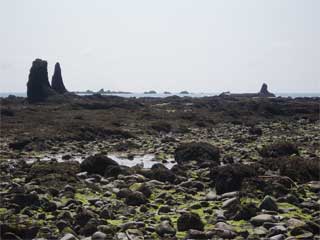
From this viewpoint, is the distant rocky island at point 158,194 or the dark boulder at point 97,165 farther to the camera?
the dark boulder at point 97,165

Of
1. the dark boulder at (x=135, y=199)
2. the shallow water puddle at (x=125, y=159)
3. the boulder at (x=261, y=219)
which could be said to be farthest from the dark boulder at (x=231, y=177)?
the shallow water puddle at (x=125, y=159)

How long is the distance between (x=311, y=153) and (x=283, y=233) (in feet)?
35.3

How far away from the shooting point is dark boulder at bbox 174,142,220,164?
49.0 ft

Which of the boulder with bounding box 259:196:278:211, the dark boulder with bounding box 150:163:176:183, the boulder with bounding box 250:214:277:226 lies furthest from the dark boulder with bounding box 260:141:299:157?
the boulder with bounding box 250:214:277:226

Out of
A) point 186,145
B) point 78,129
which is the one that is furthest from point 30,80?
point 186,145

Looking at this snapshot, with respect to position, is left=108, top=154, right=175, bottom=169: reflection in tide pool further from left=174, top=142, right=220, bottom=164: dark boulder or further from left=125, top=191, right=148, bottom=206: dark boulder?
left=125, top=191, right=148, bottom=206: dark boulder

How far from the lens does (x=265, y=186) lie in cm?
987

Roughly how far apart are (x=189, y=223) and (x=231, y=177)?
321 centimetres

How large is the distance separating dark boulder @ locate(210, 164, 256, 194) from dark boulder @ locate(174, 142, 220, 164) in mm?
4037

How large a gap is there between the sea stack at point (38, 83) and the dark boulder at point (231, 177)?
165ft

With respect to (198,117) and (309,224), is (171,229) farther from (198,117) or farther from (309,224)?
(198,117)

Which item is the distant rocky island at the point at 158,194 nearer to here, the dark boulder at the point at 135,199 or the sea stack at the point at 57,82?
the dark boulder at the point at 135,199

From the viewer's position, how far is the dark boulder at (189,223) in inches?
285

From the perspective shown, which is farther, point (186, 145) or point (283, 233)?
point (186, 145)
